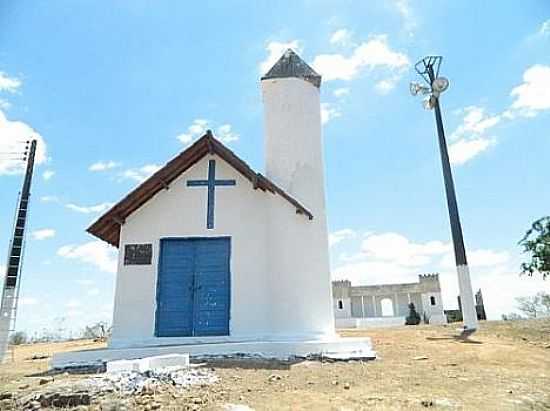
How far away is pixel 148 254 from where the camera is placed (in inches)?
457

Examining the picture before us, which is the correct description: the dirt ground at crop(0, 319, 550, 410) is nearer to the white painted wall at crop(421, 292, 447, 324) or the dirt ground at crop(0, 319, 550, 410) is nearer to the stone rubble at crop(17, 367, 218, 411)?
the stone rubble at crop(17, 367, 218, 411)

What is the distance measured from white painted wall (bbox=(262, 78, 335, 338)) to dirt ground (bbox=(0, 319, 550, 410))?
1733 millimetres

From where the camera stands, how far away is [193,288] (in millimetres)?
11359

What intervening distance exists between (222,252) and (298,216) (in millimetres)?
2010

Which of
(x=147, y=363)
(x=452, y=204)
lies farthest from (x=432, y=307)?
(x=147, y=363)

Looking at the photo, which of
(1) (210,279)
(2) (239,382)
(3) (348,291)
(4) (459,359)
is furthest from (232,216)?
(3) (348,291)

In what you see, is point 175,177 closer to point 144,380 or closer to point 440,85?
point 144,380

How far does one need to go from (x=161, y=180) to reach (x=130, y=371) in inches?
216

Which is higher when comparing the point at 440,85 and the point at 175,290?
the point at 440,85

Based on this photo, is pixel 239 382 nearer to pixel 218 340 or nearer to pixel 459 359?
pixel 218 340

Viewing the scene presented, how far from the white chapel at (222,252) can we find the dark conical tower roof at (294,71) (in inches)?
74.1

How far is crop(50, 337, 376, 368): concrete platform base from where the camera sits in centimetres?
962

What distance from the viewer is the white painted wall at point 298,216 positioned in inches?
446

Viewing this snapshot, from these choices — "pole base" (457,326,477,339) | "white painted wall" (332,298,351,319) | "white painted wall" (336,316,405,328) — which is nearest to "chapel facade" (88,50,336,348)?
"pole base" (457,326,477,339)
